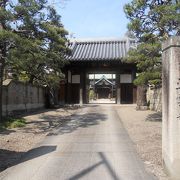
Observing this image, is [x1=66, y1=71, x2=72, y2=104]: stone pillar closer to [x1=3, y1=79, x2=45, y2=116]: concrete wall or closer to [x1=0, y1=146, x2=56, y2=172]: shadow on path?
[x1=3, y1=79, x2=45, y2=116]: concrete wall

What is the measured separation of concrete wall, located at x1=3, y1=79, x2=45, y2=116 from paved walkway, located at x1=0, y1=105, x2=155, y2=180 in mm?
6407

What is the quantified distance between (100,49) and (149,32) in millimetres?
16424

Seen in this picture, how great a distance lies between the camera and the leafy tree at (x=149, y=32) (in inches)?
688

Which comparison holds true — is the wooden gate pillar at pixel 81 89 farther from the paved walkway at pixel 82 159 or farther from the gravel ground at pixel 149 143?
the paved walkway at pixel 82 159

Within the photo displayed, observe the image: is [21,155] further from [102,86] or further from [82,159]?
[102,86]

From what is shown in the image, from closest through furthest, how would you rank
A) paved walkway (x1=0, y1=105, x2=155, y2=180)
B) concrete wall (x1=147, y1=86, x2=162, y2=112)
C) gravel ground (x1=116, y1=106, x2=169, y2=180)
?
paved walkway (x1=0, y1=105, x2=155, y2=180)
gravel ground (x1=116, y1=106, x2=169, y2=180)
concrete wall (x1=147, y1=86, x2=162, y2=112)

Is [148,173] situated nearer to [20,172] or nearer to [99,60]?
[20,172]

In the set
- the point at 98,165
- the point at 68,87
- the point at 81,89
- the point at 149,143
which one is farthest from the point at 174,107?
the point at 68,87

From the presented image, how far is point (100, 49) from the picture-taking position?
34906 millimetres

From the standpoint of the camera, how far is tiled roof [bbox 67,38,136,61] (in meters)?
32.9

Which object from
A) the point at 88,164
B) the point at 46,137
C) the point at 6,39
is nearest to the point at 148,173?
the point at 88,164

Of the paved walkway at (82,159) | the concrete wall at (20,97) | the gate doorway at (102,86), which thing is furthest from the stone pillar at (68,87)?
the gate doorway at (102,86)

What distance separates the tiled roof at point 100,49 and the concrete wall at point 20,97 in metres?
5.88

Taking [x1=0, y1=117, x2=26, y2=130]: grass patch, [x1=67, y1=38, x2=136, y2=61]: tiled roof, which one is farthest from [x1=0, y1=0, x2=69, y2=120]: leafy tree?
[x1=67, y1=38, x2=136, y2=61]: tiled roof
